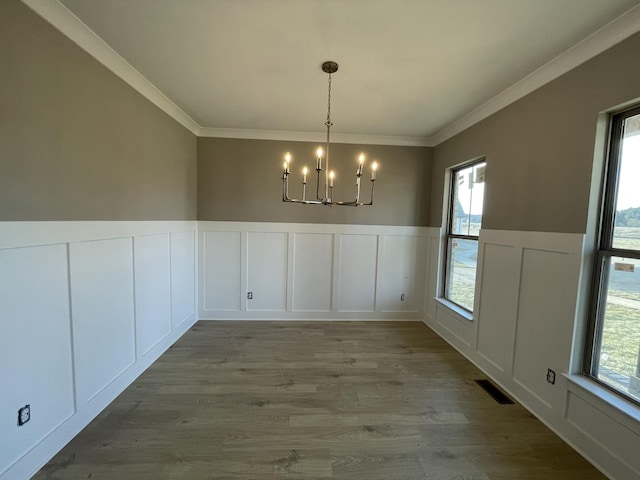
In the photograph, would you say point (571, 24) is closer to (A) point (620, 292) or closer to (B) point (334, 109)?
(A) point (620, 292)

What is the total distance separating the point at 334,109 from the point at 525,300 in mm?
2591

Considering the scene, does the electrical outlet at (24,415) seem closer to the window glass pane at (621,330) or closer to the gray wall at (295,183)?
the gray wall at (295,183)

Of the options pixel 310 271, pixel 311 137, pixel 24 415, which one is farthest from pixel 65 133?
pixel 310 271

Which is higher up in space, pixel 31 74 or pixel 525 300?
pixel 31 74

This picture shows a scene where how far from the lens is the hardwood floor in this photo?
1.62 metres

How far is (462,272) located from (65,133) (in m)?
3.94

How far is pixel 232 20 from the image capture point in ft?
5.45

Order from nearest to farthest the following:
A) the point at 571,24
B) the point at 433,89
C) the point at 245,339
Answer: the point at 571,24 < the point at 433,89 < the point at 245,339

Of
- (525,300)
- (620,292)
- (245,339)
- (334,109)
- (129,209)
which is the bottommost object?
(245,339)

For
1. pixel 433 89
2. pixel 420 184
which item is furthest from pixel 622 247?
pixel 420 184

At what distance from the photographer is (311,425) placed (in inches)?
77.0

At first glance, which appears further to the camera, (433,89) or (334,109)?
(334,109)

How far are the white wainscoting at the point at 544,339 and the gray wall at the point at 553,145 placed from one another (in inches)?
7.3

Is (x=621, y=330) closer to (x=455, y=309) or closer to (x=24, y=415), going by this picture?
(x=455, y=309)
